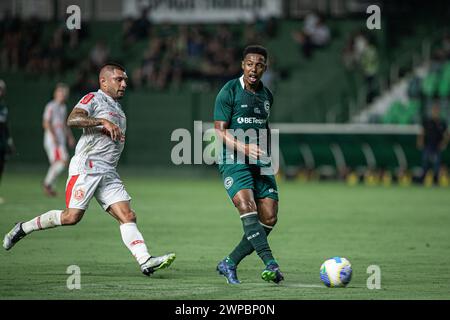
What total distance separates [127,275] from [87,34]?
30612 millimetres

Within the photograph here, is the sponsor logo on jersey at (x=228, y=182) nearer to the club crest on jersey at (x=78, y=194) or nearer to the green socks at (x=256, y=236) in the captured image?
the green socks at (x=256, y=236)

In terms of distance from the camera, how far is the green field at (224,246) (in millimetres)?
10539

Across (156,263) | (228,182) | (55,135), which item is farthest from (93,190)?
(55,135)

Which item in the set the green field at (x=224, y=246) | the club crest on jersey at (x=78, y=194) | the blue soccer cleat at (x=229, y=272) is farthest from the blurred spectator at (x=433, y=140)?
the club crest on jersey at (x=78, y=194)

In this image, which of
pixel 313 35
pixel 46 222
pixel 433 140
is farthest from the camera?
pixel 313 35

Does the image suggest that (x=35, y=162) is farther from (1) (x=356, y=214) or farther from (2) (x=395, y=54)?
(1) (x=356, y=214)

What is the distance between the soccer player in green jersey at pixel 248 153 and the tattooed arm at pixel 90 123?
1086mm

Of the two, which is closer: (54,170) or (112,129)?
(112,129)

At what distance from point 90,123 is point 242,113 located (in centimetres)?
166

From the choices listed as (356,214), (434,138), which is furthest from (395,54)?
(356,214)

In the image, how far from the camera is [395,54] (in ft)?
123

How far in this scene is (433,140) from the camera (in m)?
29.4

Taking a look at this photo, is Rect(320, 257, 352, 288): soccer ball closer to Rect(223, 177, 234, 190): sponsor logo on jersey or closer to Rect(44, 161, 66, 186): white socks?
Rect(223, 177, 234, 190): sponsor logo on jersey

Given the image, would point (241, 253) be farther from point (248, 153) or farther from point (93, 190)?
point (93, 190)
